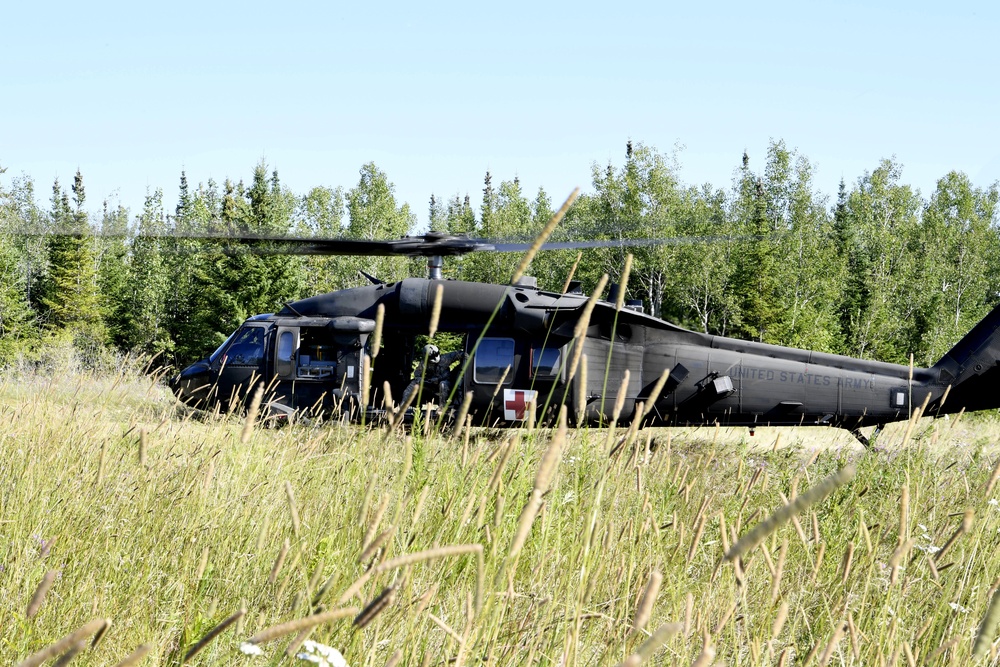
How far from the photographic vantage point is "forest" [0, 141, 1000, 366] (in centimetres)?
3600

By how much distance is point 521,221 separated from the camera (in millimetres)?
54844

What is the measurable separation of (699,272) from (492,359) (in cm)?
2728

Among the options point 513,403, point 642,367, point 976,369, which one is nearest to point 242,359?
point 513,403

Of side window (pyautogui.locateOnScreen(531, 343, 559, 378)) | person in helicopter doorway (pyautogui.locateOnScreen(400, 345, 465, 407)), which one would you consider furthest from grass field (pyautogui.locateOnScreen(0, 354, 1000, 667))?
person in helicopter doorway (pyautogui.locateOnScreen(400, 345, 465, 407))

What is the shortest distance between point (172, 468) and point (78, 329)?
4966 centimetres

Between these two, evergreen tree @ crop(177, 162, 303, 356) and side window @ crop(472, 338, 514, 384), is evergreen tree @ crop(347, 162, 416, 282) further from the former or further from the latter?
side window @ crop(472, 338, 514, 384)

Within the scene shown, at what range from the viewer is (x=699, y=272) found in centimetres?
3575

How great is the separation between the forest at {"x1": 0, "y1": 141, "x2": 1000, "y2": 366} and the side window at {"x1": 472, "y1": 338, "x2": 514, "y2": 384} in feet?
73.3

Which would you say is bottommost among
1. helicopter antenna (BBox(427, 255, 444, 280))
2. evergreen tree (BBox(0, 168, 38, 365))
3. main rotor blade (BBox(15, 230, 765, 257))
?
evergreen tree (BBox(0, 168, 38, 365))

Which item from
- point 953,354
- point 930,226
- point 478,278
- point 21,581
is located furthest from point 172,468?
point 930,226

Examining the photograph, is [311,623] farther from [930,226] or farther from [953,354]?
[930,226]

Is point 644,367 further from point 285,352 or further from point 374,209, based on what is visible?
point 374,209

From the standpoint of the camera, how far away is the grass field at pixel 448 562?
1.62 m

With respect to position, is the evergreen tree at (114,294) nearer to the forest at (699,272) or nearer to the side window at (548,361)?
the forest at (699,272)
